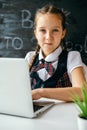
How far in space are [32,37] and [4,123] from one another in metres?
1.82

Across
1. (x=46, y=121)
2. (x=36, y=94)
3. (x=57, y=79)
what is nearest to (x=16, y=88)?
(x=46, y=121)

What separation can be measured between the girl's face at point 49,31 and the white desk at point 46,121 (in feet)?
2.22

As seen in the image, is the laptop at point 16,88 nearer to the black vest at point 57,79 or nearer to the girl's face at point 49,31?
the black vest at point 57,79

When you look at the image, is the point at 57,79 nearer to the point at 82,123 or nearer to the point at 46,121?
the point at 46,121

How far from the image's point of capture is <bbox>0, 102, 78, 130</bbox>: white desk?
3.20 ft

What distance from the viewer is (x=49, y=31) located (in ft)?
5.89

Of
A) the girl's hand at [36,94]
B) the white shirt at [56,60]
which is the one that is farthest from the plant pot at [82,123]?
the white shirt at [56,60]

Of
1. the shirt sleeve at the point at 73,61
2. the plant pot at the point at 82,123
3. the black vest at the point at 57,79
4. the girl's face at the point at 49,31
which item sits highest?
the girl's face at the point at 49,31

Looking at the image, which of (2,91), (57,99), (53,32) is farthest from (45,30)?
(2,91)

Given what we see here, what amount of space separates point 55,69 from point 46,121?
0.75 metres

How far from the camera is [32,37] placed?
2.78m

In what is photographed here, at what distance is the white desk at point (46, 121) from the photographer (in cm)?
97

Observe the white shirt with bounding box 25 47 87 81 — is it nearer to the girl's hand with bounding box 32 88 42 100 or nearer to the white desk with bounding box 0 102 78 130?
the girl's hand with bounding box 32 88 42 100

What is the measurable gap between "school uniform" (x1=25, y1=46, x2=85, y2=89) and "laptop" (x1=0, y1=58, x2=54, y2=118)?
0.64 m
